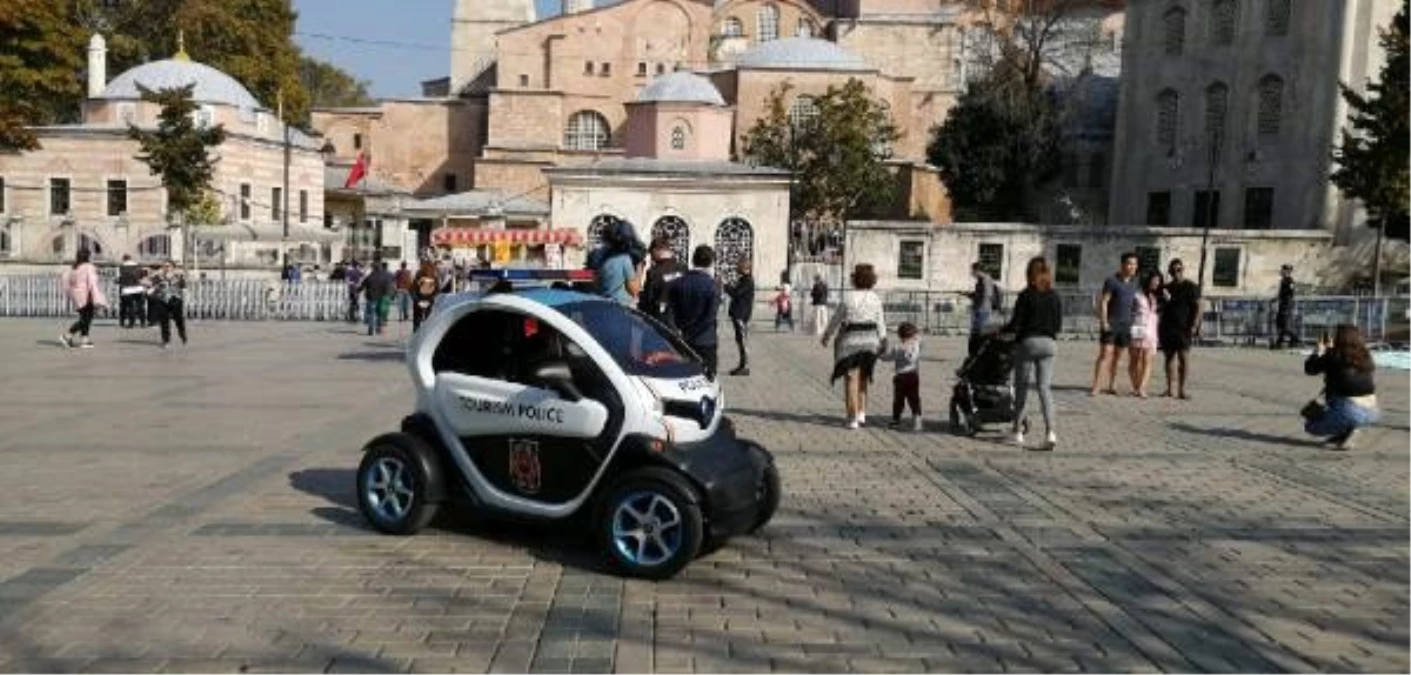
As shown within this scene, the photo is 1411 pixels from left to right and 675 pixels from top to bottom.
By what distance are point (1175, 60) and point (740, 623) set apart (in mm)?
52438

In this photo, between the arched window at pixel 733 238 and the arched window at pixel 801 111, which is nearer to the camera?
the arched window at pixel 733 238

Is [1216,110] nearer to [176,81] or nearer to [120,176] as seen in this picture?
[176,81]

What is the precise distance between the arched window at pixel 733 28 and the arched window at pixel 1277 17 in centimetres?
3328

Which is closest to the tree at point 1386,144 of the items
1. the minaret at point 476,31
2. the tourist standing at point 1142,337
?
the tourist standing at point 1142,337

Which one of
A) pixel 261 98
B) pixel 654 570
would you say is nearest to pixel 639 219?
pixel 654 570

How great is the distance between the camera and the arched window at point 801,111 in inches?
2199

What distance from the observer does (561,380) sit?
6688 mm

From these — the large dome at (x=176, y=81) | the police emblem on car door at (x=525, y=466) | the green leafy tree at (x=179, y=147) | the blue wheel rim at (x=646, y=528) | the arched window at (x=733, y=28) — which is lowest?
the blue wheel rim at (x=646, y=528)

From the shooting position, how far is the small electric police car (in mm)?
6477

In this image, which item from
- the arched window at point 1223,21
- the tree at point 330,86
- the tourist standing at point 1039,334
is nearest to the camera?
the tourist standing at point 1039,334

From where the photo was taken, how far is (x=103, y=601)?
5.82 meters

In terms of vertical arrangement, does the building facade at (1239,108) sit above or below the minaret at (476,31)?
below

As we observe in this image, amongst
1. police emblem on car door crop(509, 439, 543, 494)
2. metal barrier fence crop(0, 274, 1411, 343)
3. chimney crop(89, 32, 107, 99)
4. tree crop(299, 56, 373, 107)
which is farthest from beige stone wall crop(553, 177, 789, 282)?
tree crop(299, 56, 373, 107)

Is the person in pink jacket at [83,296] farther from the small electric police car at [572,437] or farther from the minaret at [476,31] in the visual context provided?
the minaret at [476,31]
